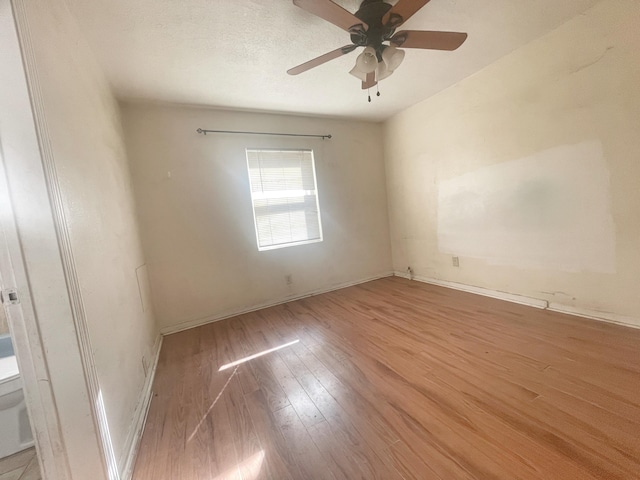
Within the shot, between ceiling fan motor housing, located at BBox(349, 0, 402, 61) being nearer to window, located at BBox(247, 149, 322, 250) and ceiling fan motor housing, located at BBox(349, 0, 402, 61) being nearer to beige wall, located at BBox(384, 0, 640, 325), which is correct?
beige wall, located at BBox(384, 0, 640, 325)

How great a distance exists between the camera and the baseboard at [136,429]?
3.60 feet

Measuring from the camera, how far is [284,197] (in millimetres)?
3213

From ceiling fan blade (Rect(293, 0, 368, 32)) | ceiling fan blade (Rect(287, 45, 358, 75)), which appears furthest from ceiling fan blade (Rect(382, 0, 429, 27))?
ceiling fan blade (Rect(287, 45, 358, 75))

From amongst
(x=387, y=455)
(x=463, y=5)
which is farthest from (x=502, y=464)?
(x=463, y=5)

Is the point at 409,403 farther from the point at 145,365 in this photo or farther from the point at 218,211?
the point at 218,211

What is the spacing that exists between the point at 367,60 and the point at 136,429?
263cm

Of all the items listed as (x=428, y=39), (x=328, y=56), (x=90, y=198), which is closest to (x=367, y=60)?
(x=328, y=56)

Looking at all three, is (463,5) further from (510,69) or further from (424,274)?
(424,274)

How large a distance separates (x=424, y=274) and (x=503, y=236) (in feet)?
3.91

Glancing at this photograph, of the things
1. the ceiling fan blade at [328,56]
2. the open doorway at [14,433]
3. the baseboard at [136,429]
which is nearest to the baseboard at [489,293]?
the ceiling fan blade at [328,56]

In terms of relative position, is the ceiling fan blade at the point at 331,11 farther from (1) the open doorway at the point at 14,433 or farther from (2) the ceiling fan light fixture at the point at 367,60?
A: (1) the open doorway at the point at 14,433

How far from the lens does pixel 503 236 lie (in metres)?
2.54

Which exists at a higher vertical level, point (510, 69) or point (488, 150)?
point (510, 69)

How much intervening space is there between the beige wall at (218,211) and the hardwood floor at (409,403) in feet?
2.45
